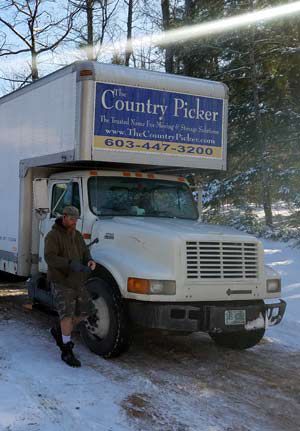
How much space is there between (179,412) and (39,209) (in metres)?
3.87

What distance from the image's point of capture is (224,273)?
615 cm

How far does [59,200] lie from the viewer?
25.4 feet

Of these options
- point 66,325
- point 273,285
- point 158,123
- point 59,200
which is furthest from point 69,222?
point 273,285

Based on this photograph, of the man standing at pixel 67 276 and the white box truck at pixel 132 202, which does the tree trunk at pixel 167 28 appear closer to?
the white box truck at pixel 132 202

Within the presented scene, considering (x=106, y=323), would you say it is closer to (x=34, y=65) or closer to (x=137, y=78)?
(x=137, y=78)

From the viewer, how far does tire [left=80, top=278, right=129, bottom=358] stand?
20.0 ft

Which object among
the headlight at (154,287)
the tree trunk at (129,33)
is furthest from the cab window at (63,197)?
the tree trunk at (129,33)

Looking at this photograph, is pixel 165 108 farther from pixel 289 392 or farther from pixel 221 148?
pixel 289 392

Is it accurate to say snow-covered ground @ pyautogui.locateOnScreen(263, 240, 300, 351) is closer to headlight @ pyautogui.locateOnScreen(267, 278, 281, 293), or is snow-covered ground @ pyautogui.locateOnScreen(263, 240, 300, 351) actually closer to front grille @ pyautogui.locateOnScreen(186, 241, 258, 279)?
headlight @ pyautogui.locateOnScreen(267, 278, 281, 293)

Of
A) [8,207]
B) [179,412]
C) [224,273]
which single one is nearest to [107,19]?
[8,207]

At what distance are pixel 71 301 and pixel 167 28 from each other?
1598cm

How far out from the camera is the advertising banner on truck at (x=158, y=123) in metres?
6.91

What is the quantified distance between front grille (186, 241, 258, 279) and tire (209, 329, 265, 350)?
98 centimetres

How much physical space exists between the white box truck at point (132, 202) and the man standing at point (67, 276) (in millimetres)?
368
